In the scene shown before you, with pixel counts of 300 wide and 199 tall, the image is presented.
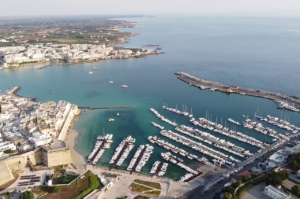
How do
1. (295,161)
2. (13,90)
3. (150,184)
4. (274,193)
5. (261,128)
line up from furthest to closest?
(13,90) → (261,128) → (150,184) → (295,161) → (274,193)

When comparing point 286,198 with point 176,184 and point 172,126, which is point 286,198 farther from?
point 172,126

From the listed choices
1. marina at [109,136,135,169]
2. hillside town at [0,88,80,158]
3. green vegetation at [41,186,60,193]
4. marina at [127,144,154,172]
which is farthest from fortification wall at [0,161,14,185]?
marina at [127,144,154,172]

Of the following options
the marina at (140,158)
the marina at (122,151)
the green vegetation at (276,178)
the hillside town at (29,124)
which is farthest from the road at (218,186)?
the hillside town at (29,124)

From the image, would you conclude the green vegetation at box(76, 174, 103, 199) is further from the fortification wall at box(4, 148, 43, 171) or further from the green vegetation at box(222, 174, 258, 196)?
the green vegetation at box(222, 174, 258, 196)

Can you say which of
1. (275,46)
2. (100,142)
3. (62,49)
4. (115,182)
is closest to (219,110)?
(100,142)

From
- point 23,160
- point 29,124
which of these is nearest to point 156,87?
point 29,124

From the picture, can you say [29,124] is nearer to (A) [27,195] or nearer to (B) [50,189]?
(B) [50,189]
